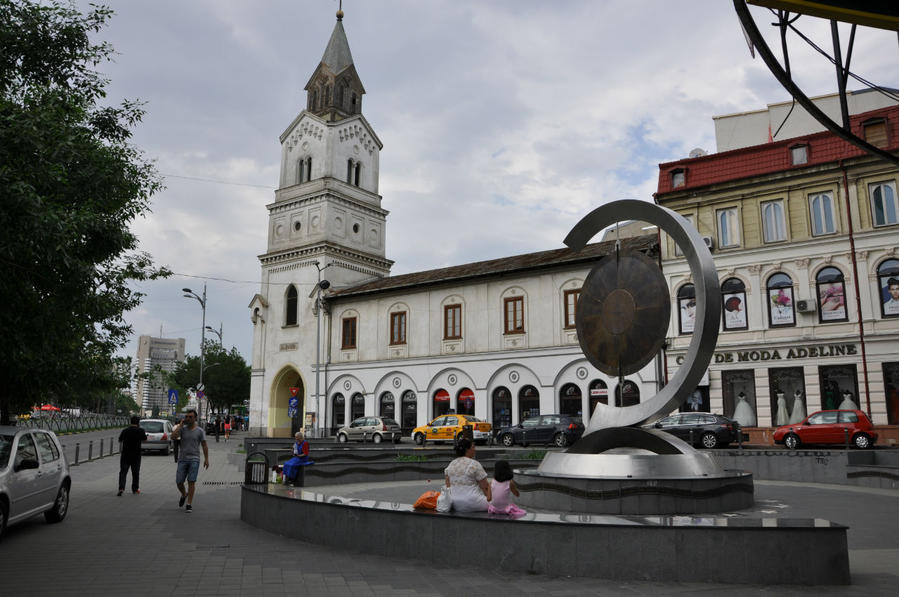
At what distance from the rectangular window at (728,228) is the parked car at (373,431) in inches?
743

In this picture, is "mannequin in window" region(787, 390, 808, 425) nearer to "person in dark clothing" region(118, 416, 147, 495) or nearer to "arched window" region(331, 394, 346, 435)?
"person in dark clothing" region(118, 416, 147, 495)

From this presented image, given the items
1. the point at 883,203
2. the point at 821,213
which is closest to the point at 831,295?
the point at 821,213

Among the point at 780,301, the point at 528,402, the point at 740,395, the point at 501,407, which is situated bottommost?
the point at 501,407

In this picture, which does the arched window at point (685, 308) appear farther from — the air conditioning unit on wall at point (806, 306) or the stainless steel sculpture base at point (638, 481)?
the stainless steel sculpture base at point (638, 481)

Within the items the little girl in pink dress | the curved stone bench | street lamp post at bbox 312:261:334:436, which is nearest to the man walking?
the curved stone bench

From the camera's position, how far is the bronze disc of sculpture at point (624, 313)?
12.0 meters

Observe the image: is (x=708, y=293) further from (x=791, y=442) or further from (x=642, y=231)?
(x=642, y=231)

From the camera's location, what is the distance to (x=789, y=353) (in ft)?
96.9

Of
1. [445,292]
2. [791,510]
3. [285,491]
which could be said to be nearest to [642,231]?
[445,292]

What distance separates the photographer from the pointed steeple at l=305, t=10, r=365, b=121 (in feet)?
172

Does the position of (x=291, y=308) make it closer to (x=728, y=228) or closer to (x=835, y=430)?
(x=728, y=228)

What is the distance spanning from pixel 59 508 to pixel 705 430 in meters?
21.5

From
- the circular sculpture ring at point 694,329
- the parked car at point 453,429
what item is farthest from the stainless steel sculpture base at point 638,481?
the parked car at point 453,429

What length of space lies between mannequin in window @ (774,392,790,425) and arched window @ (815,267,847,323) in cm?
370
